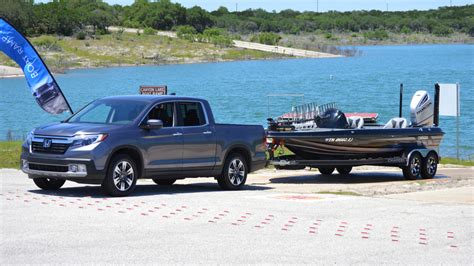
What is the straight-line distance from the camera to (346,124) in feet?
73.7

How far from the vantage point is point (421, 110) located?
953 inches

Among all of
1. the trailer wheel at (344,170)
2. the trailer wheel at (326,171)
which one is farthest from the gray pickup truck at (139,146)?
the trailer wheel at (344,170)

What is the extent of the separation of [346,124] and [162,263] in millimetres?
12269

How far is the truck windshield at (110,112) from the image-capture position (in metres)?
17.0

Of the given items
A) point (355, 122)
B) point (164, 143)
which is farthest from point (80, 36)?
point (164, 143)

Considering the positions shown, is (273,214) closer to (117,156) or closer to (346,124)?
(117,156)

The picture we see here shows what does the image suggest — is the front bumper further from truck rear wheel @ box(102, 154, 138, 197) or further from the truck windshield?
the truck windshield

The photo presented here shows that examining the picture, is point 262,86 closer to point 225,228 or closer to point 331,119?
point 331,119

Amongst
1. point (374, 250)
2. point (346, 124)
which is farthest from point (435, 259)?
point (346, 124)

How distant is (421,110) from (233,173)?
7137 mm

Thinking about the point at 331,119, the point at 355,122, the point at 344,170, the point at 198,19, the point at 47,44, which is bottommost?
the point at 344,170

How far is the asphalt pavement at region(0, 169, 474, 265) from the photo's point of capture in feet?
37.0

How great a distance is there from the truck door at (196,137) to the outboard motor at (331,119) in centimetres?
464

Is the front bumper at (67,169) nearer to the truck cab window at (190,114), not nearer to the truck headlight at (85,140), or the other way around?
the truck headlight at (85,140)
